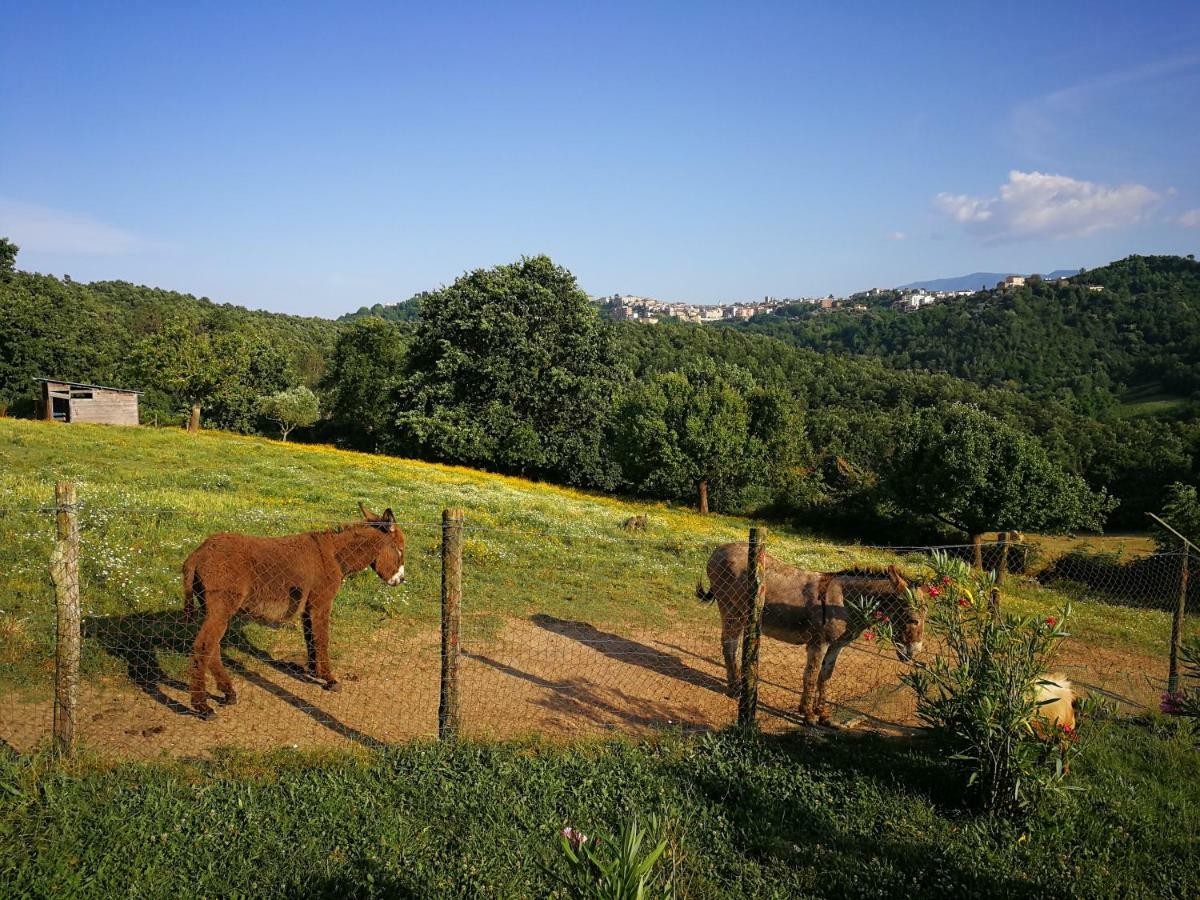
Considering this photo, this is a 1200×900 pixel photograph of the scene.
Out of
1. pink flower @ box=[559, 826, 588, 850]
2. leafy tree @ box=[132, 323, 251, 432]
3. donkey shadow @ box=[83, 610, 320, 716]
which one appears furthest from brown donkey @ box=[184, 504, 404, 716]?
leafy tree @ box=[132, 323, 251, 432]

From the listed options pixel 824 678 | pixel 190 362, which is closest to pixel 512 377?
pixel 190 362

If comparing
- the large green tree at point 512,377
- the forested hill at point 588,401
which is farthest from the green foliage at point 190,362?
the large green tree at point 512,377

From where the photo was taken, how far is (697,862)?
482 cm

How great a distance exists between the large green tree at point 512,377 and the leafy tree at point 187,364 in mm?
13334

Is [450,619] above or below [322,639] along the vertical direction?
above

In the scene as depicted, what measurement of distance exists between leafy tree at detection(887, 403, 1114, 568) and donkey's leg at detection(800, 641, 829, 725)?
26.3m

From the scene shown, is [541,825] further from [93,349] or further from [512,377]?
[93,349]

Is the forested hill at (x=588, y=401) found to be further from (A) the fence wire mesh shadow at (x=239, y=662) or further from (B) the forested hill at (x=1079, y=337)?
(A) the fence wire mesh shadow at (x=239, y=662)

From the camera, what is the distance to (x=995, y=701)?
5609 mm

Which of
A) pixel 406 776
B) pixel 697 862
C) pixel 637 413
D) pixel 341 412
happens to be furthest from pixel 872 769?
pixel 341 412

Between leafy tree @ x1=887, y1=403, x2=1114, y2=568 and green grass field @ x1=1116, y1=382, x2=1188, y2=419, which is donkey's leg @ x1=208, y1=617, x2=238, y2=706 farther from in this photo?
green grass field @ x1=1116, y1=382, x2=1188, y2=419

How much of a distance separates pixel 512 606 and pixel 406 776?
6.11 metres

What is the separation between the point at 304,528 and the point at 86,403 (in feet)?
115

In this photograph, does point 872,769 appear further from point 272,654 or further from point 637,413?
point 637,413
